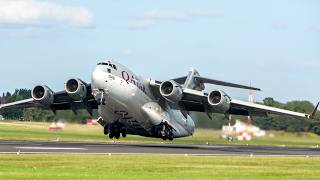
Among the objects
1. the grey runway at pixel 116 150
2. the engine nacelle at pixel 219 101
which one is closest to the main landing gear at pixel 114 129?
the grey runway at pixel 116 150

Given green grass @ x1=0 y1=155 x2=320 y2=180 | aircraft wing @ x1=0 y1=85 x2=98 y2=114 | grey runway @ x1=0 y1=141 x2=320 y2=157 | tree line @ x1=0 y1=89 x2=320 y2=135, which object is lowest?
green grass @ x1=0 y1=155 x2=320 y2=180

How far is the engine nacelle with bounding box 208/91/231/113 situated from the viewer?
45.3 m

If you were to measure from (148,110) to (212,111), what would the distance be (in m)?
4.61

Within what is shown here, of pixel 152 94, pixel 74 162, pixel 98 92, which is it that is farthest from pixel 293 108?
pixel 74 162

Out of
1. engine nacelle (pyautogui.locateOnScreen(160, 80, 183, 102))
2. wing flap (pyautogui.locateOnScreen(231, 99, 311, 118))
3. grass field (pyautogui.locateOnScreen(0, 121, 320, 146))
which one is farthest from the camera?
grass field (pyautogui.locateOnScreen(0, 121, 320, 146))

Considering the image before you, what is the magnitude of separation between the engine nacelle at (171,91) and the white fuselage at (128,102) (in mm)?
1466

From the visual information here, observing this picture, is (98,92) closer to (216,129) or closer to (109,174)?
(216,129)

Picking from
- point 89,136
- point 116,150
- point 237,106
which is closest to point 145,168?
point 116,150

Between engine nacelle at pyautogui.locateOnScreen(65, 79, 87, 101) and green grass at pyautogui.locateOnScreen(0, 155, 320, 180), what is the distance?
14.3 metres

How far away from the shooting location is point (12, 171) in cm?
2347

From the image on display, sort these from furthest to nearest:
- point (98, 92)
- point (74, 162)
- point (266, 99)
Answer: point (266, 99) < point (98, 92) < point (74, 162)

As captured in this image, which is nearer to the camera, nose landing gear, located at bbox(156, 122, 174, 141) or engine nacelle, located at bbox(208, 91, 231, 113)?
engine nacelle, located at bbox(208, 91, 231, 113)

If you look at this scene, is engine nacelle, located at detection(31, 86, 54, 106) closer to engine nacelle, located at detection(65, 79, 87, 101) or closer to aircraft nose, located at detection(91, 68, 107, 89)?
engine nacelle, located at detection(65, 79, 87, 101)

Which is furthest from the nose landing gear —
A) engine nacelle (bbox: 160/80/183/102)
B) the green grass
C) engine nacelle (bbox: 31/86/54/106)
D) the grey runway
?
the green grass
